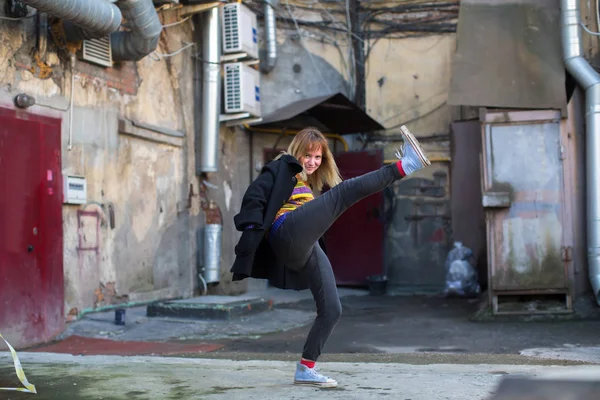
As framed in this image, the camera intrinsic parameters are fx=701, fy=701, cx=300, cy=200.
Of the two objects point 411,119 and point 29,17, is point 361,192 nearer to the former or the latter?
point 29,17

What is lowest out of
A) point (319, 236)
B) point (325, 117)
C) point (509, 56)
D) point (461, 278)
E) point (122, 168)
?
point (461, 278)

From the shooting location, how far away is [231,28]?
390 inches

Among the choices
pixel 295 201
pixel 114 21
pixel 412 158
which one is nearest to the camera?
pixel 412 158

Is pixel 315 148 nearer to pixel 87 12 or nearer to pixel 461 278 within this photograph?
pixel 87 12

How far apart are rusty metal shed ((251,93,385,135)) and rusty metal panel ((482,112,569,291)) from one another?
2.92m

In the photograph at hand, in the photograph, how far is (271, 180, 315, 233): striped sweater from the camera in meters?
3.69

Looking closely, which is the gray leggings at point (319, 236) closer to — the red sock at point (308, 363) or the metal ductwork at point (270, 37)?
the red sock at point (308, 363)

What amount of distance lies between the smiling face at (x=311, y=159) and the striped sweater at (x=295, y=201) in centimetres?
9

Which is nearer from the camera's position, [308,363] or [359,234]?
[308,363]

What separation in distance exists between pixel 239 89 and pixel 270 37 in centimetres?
160

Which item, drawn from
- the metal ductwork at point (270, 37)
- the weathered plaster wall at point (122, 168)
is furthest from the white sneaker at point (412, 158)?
the metal ductwork at point (270, 37)

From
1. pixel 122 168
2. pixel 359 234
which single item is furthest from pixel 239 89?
pixel 359 234

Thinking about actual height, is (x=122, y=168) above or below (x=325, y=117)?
below

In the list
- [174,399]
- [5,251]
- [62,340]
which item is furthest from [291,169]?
[62,340]
